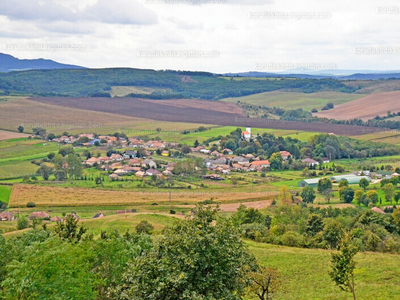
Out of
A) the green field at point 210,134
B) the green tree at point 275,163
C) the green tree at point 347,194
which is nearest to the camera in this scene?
the green tree at point 347,194

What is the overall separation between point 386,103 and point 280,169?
77537 millimetres

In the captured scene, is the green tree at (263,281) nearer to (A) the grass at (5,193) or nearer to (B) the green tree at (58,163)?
(A) the grass at (5,193)

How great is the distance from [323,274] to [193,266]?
1540 cm

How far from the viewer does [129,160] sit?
9269cm

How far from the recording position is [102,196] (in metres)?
65.0

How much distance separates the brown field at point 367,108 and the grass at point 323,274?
118m

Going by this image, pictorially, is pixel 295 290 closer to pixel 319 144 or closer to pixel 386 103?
pixel 319 144

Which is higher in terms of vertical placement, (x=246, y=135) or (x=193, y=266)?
(x=193, y=266)

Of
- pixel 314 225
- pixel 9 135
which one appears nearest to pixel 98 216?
pixel 314 225

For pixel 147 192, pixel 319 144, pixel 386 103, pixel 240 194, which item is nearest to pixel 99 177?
pixel 147 192

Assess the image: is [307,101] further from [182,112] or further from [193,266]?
[193,266]

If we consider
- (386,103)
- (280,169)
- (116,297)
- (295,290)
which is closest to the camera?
(116,297)

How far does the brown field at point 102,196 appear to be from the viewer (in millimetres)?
62031

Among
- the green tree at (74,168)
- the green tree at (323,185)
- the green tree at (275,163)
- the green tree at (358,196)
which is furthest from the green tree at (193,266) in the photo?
the green tree at (275,163)
